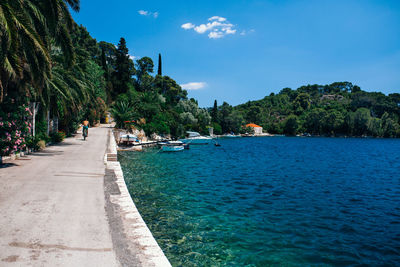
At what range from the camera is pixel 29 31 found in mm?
8836

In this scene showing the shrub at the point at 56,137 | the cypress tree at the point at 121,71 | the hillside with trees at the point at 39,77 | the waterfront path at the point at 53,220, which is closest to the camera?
the waterfront path at the point at 53,220

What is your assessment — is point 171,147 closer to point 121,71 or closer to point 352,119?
point 121,71

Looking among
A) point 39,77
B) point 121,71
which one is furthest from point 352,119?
point 39,77

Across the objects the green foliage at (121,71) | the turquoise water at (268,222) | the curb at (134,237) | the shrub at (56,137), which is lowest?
the turquoise water at (268,222)

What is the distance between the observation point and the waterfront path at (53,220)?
4.16 metres

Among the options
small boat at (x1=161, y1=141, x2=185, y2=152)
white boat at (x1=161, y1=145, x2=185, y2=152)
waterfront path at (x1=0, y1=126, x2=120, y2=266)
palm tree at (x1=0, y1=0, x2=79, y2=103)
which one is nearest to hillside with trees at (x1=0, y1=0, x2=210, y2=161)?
palm tree at (x1=0, y1=0, x2=79, y2=103)

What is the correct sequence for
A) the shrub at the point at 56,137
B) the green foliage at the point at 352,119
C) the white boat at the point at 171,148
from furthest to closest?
1. the green foliage at the point at 352,119
2. the white boat at the point at 171,148
3. the shrub at the point at 56,137

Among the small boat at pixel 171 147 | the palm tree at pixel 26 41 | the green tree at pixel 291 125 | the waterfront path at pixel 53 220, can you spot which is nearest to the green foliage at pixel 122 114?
the small boat at pixel 171 147

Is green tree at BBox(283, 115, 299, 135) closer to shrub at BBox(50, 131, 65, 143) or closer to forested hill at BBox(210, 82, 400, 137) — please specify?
forested hill at BBox(210, 82, 400, 137)

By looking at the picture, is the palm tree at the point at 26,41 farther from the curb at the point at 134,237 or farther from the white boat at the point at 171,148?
the white boat at the point at 171,148

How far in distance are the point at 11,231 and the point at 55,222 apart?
806 millimetres

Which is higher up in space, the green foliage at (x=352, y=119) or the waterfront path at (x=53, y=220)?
the green foliage at (x=352, y=119)

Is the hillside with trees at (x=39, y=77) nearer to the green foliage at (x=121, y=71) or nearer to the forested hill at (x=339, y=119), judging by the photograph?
the green foliage at (x=121, y=71)

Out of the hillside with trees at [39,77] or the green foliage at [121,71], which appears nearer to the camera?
the hillside with trees at [39,77]
